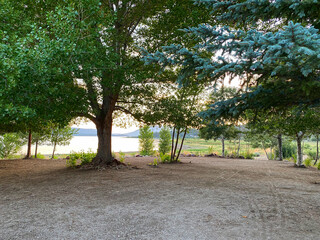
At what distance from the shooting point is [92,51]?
18.4ft

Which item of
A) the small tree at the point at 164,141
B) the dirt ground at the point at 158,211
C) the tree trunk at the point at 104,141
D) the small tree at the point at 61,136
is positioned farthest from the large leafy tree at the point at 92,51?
the small tree at the point at 164,141

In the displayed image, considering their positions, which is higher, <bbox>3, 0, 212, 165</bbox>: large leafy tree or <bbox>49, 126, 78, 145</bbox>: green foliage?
<bbox>3, 0, 212, 165</bbox>: large leafy tree

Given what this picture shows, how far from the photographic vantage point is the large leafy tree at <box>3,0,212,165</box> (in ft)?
16.5

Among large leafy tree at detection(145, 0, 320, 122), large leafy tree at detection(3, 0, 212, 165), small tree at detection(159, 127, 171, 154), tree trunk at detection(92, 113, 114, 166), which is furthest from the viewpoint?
small tree at detection(159, 127, 171, 154)

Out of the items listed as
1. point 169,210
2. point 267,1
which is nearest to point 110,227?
point 169,210

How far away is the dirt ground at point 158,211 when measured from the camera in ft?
11.1

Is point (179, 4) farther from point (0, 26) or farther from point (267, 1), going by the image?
point (0, 26)

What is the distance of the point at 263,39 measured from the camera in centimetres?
279

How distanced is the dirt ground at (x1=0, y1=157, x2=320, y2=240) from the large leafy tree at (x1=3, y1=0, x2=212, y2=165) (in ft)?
7.94

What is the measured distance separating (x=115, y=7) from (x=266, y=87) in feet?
25.6

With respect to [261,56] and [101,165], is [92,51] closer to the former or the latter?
[261,56]

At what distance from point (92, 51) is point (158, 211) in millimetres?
4132

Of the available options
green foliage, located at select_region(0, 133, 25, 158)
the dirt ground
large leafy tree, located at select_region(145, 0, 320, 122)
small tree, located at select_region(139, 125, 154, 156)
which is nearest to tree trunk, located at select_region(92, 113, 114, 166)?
the dirt ground

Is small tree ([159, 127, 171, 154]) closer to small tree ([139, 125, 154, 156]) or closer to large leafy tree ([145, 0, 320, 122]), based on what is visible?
small tree ([139, 125, 154, 156])
